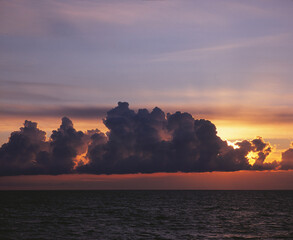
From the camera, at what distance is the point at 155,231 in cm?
6469

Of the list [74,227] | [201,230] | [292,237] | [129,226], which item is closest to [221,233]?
[201,230]

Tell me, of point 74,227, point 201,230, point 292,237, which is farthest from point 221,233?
point 74,227

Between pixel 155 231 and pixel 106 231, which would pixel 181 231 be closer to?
pixel 155 231

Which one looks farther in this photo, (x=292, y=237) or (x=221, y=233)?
(x=221, y=233)

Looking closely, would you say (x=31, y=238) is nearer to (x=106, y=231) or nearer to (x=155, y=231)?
(x=106, y=231)

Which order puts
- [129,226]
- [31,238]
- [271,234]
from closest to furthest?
[31,238] < [271,234] < [129,226]

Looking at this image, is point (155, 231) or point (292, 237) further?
point (155, 231)

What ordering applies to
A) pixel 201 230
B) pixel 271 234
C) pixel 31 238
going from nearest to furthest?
pixel 31 238, pixel 271 234, pixel 201 230

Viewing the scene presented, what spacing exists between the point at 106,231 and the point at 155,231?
8076 millimetres

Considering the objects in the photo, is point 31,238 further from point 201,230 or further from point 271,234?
point 271,234

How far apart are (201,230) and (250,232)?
26.1ft

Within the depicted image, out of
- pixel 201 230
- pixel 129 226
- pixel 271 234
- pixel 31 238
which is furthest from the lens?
pixel 129 226

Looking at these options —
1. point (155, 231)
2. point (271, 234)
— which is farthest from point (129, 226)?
point (271, 234)

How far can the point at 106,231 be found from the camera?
63.6 m
